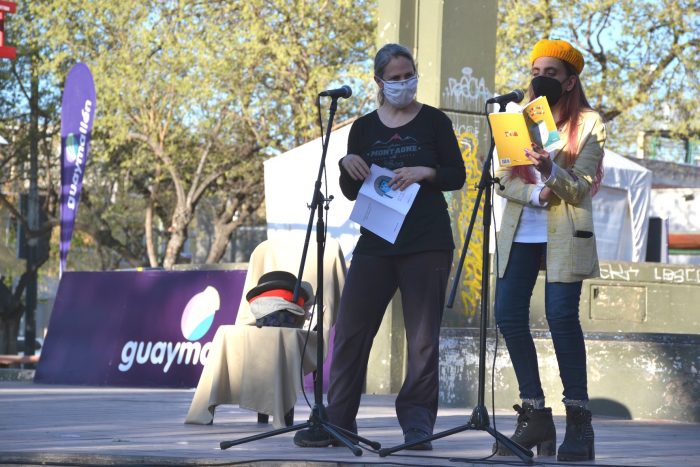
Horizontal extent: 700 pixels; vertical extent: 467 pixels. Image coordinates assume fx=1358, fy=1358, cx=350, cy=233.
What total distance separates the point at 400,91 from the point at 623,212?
1589cm

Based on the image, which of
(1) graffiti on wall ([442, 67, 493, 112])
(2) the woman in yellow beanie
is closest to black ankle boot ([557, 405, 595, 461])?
(2) the woman in yellow beanie

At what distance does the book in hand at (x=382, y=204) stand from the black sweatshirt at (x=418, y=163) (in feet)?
0.34

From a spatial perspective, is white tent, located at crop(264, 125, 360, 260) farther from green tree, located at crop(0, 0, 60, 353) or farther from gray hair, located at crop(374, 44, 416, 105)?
green tree, located at crop(0, 0, 60, 353)

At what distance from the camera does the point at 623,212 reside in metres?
22.2

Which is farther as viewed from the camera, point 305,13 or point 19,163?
point 19,163

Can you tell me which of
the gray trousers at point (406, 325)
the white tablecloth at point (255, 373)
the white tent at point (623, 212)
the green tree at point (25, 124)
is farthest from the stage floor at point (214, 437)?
the green tree at point (25, 124)

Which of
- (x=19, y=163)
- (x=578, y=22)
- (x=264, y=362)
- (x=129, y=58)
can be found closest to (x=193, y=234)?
(x=19, y=163)

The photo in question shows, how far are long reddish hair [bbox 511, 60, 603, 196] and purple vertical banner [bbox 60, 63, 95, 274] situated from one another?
42.2 feet

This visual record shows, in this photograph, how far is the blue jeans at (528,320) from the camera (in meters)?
6.55

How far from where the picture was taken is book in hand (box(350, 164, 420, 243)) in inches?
267

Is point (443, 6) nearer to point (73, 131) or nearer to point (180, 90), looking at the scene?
point (73, 131)

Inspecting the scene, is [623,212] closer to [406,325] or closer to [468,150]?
[468,150]

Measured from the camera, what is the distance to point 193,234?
60531 millimetres

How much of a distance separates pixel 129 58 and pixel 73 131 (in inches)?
524
